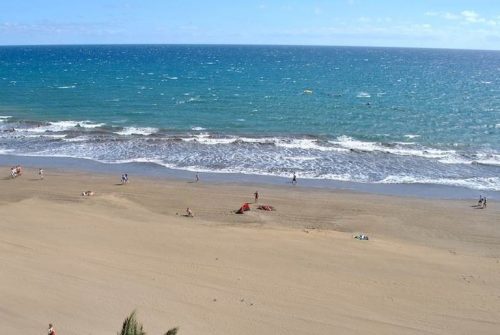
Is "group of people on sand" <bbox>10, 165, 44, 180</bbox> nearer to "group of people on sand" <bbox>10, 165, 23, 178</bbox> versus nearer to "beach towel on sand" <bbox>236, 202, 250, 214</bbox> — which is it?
"group of people on sand" <bbox>10, 165, 23, 178</bbox>

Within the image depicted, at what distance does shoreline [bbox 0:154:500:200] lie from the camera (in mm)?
35125

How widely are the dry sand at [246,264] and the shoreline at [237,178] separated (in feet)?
6.06

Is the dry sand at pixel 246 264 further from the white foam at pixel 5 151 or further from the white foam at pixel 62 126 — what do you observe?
the white foam at pixel 62 126

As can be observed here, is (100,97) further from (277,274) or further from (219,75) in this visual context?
(277,274)

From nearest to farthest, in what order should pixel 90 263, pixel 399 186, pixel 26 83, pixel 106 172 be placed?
pixel 90 263 → pixel 399 186 → pixel 106 172 → pixel 26 83

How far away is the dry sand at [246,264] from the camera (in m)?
17.8

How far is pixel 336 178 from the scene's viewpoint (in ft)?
124

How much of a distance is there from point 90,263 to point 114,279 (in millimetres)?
2120

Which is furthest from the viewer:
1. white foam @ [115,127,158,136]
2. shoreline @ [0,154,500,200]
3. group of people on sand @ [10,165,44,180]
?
white foam @ [115,127,158,136]

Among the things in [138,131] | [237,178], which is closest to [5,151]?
[138,131]

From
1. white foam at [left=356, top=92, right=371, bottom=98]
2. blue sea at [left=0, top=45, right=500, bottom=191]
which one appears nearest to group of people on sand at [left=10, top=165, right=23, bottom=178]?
blue sea at [left=0, top=45, right=500, bottom=191]

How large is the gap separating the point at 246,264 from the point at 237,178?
1624cm

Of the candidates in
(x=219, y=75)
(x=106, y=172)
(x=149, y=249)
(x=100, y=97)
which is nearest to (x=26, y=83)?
(x=100, y=97)

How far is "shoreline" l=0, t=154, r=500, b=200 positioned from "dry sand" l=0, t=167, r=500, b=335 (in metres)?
1.85
